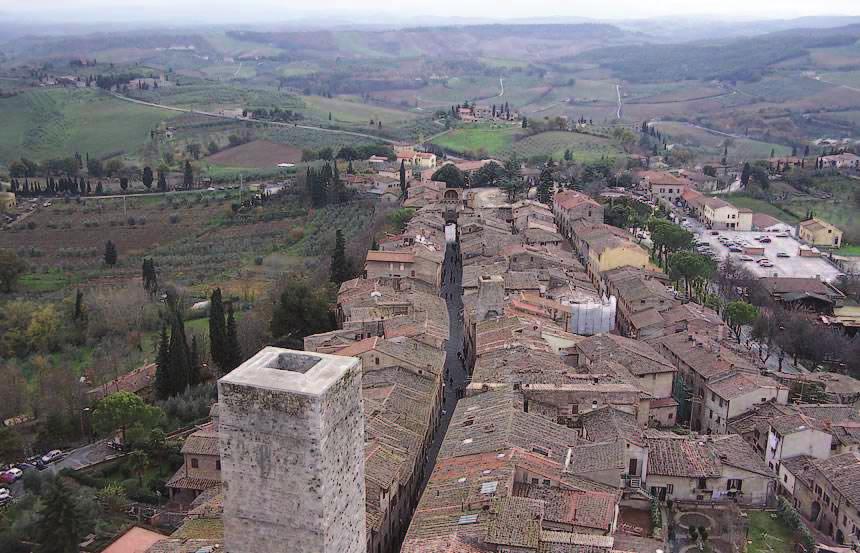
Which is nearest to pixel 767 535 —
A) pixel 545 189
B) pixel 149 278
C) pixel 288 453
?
pixel 288 453

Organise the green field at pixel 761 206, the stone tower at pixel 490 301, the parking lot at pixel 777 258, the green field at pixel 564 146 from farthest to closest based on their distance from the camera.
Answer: the green field at pixel 564 146, the green field at pixel 761 206, the parking lot at pixel 777 258, the stone tower at pixel 490 301

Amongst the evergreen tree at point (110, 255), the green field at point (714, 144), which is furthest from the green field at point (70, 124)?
the green field at point (714, 144)

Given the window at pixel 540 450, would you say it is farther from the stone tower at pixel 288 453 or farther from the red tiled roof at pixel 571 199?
the red tiled roof at pixel 571 199

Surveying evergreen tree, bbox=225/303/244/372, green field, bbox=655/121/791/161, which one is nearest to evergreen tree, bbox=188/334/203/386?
evergreen tree, bbox=225/303/244/372

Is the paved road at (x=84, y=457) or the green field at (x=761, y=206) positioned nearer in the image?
the paved road at (x=84, y=457)

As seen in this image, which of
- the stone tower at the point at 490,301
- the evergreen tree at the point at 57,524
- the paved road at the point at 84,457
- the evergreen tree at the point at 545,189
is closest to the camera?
the evergreen tree at the point at 57,524

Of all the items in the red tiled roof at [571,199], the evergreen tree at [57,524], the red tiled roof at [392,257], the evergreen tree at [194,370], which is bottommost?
the evergreen tree at [194,370]

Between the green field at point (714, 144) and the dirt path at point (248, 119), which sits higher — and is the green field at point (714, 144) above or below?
below

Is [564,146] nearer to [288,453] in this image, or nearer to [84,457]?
[84,457]
